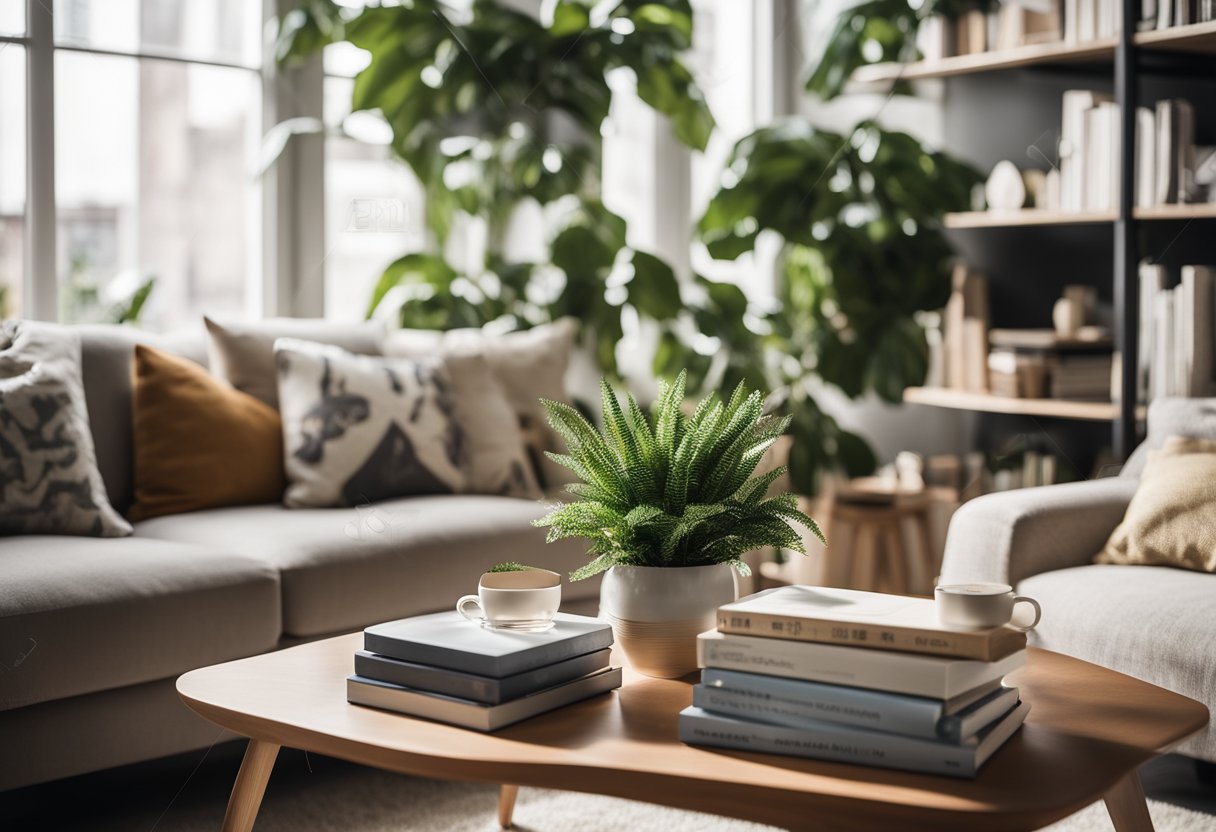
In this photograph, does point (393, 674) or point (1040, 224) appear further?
point (1040, 224)

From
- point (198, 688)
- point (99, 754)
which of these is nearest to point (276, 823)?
point (99, 754)

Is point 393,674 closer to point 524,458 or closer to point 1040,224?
point 524,458

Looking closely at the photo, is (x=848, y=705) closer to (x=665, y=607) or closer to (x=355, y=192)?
(x=665, y=607)

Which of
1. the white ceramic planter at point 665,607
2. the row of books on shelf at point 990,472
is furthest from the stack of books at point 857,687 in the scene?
the row of books on shelf at point 990,472

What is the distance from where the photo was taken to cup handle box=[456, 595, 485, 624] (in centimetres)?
156

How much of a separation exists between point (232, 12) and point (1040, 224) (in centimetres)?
235

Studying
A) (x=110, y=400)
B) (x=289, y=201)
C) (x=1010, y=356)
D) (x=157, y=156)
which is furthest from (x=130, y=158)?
(x=1010, y=356)

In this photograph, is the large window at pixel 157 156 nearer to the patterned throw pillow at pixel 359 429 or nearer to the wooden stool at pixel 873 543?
the patterned throw pillow at pixel 359 429

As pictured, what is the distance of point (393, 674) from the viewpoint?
1436mm

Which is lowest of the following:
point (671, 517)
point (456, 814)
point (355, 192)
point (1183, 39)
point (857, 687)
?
point (456, 814)

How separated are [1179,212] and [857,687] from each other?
2.22 meters

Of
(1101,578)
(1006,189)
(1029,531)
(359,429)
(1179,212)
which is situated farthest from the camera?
(1006,189)

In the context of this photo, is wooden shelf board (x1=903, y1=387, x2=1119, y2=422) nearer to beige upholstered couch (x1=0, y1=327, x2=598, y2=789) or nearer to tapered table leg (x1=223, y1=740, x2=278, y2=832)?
beige upholstered couch (x1=0, y1=327, x2=598, y2=789)

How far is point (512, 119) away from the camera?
3311 mm
